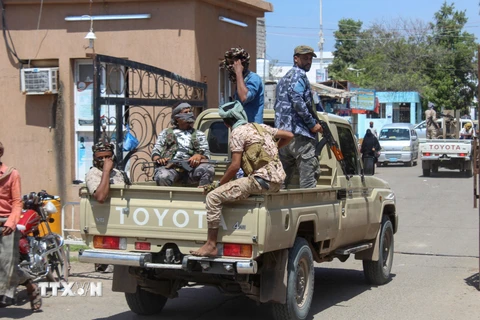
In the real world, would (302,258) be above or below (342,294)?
above

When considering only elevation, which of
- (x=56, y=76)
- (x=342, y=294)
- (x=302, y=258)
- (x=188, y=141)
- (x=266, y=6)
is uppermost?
(x=266, y=6)

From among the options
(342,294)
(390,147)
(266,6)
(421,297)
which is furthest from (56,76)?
(390,147)

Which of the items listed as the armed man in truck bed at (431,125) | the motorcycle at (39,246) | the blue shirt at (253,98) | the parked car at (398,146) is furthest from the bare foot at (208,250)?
the parked car at (398,146)

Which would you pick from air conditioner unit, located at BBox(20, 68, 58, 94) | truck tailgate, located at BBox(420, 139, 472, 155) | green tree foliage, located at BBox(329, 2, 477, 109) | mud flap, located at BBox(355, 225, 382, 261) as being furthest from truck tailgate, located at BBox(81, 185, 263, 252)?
green tree foliage, located at BBox(329, 2, 477, 109)

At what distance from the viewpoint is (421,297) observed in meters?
8.40

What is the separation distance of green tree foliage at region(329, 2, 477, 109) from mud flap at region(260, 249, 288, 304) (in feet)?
167

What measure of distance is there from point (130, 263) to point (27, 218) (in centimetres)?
227

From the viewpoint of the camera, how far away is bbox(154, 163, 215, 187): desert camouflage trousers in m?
7.38

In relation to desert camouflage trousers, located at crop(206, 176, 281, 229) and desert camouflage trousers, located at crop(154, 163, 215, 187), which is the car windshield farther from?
desert camouflage trousers, located at crop(206, 176, 281, 229)

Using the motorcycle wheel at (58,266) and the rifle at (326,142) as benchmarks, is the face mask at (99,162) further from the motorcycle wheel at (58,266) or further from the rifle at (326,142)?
the rifle at (326,142)

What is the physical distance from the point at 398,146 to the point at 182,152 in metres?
25.7

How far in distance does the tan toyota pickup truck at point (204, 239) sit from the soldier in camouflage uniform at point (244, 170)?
90 millimetres

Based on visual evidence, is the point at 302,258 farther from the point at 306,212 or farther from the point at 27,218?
the point at 27,218

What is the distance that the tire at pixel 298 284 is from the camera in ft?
21.8
